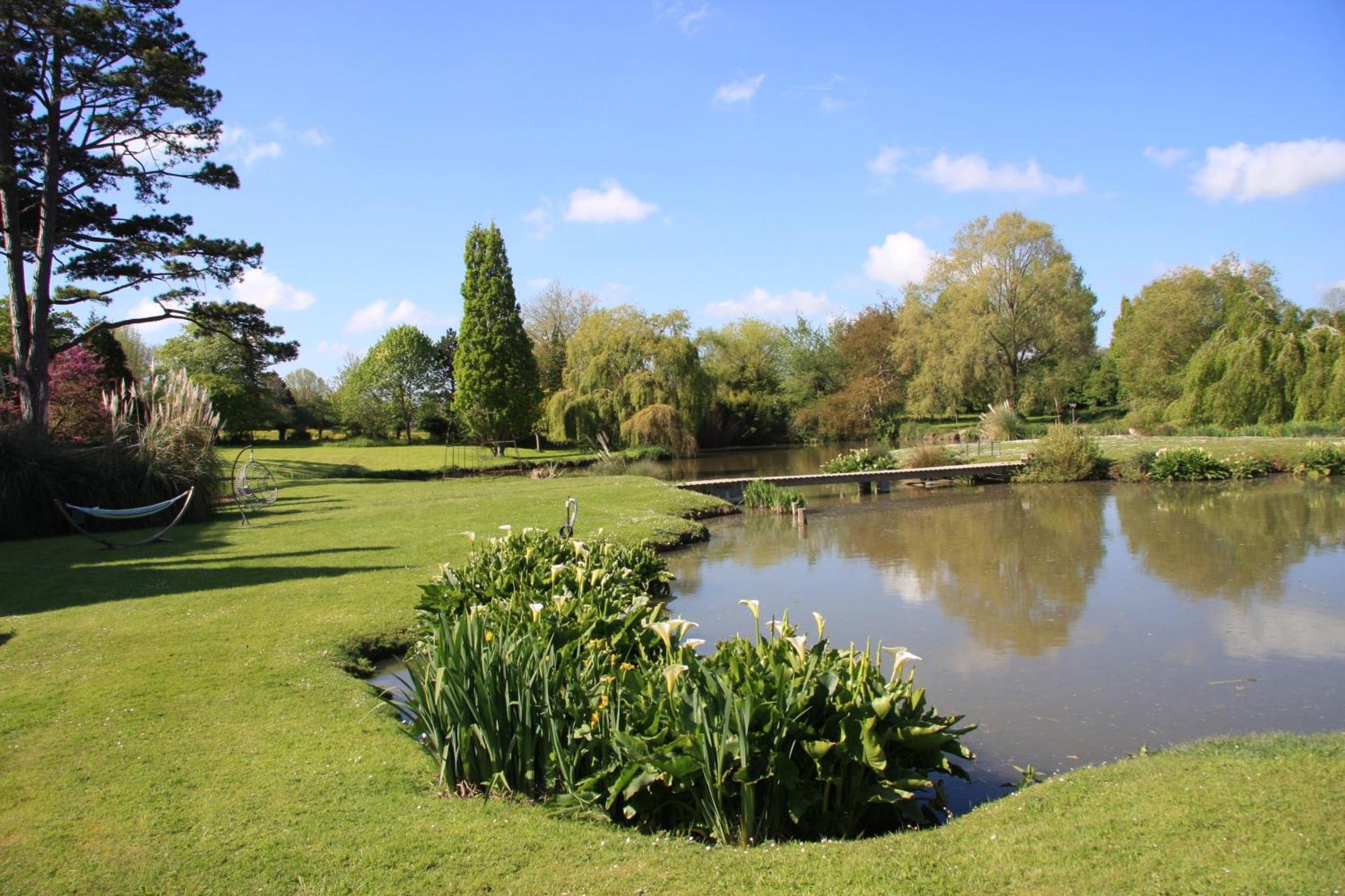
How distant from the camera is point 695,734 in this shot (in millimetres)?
4273

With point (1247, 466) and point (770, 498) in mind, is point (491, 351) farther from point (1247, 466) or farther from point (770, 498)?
point (1247, 466)

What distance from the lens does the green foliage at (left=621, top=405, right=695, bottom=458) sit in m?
37.7

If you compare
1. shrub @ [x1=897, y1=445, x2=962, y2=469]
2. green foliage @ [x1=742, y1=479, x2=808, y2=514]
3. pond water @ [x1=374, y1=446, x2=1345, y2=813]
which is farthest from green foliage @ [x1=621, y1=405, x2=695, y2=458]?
pond water @ [x1=374, y1=446, x2=1345, y2=813]

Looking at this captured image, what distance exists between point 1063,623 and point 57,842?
29.1 feet

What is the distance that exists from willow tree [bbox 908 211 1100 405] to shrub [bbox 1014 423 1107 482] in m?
15.3

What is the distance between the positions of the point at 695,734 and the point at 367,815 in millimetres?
1676

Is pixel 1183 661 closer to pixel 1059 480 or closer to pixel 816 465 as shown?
pixel 1059 480

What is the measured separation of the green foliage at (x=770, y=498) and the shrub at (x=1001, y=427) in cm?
1614

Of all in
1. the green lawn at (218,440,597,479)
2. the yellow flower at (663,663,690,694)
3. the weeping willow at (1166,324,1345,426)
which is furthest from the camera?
the green lawn at (218,440,597,479)

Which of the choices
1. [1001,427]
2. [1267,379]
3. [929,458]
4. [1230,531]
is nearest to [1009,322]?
Answer: [1001,427]

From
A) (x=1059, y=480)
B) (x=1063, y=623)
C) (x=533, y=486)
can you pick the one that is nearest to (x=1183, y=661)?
(x=1063, y=623)

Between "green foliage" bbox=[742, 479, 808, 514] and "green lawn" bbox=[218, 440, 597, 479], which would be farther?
"green lawn" bbox=[218, 440, 597, 479]

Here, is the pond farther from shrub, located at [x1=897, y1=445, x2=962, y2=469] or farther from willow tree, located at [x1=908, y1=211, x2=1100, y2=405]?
willow tree, located at [x1=908, y1=211, x2=1100, y2=405]

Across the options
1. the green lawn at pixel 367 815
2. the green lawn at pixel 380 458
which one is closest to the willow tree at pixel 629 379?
the green lawn at pixel 380 458
